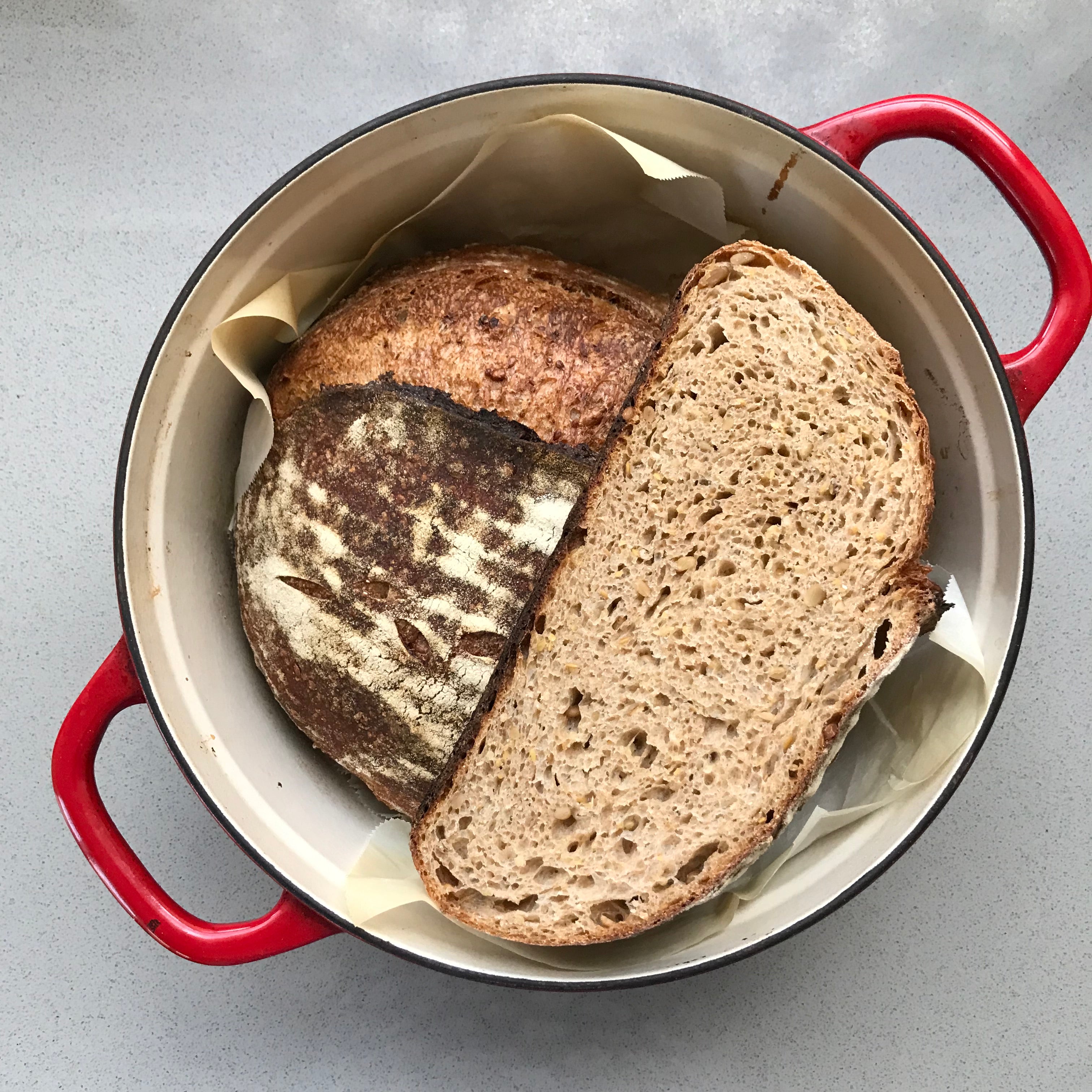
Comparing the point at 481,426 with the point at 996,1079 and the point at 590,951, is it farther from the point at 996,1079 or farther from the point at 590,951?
the point at 996,1079

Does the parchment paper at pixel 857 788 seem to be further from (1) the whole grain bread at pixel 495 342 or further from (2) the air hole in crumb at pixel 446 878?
(1) the whole grain bread at pixel 495 342

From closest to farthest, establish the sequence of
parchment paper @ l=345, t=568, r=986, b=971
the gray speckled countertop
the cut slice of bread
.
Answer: the cut slice of bread
parchment paper @ l=345, t=568, r=986, b=971
the gray speckled countertop

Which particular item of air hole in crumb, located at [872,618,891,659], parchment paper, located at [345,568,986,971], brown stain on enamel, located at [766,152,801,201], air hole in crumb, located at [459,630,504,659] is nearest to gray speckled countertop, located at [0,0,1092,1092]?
parchment paper, located at [345,568,986,971]

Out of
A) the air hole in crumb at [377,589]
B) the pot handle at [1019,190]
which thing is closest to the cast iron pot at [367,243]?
the pot handle at [1019,190]

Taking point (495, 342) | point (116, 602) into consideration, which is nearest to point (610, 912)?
point (495, 342)

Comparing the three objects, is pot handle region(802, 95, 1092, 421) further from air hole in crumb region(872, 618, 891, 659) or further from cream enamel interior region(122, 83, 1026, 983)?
air hole in crumb region(872, 618, 891, 659)

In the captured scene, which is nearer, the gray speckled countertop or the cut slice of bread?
the cut slice of bread
